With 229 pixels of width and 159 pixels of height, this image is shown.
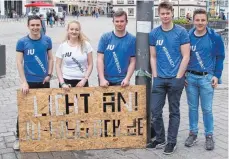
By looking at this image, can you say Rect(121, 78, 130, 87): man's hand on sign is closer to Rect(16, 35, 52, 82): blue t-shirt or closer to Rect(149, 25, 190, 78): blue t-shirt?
Rect(149, 25, 190, 78): blue t-shirt

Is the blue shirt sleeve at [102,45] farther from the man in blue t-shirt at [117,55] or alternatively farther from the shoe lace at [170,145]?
the shoe lace at [170,145]

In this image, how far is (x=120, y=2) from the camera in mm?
88062

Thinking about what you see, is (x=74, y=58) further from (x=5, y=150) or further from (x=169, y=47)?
(x=5, y=150)

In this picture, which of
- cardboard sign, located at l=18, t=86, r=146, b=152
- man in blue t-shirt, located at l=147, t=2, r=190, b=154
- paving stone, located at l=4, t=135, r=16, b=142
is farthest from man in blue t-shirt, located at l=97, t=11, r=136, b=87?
paving stone, located at l=4, t=135, r=16, b=142

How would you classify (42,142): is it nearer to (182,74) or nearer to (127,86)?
(127,86)

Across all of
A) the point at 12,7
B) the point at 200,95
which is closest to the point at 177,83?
the point at 200,95

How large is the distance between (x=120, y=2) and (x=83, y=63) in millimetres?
84750

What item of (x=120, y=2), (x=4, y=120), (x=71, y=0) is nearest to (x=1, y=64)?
(x=4, y=120)

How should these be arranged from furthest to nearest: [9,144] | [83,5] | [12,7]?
[83,5] → [12,7] → [9,144]

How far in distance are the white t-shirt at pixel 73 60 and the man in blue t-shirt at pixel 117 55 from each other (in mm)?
208

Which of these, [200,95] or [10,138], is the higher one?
[200,95]

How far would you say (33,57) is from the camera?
16.3 ft

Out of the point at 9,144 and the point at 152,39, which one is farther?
the point at 9,144

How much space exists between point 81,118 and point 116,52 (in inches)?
38.0
